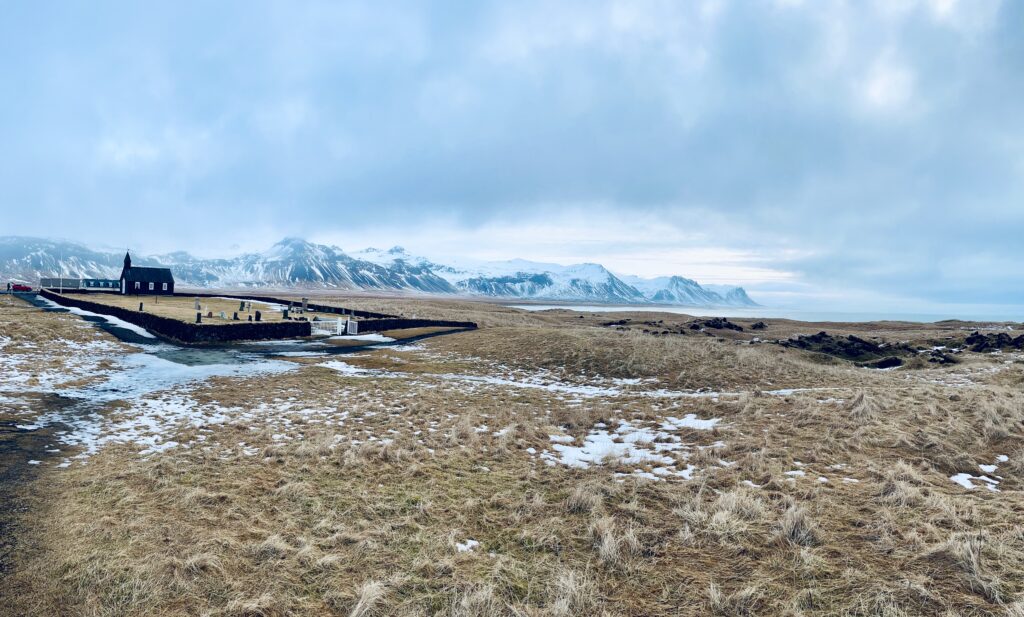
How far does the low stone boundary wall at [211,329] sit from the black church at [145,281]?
5247 centimetres

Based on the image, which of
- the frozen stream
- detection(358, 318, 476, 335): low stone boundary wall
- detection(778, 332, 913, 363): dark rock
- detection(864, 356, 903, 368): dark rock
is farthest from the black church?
detection(864, 356, 903, 368): dark rock

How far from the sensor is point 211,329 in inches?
1241

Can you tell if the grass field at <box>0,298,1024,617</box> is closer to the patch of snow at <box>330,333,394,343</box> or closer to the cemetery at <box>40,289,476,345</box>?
the cemetery at <box>40,289,476,345</box>

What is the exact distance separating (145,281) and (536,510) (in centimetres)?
10603

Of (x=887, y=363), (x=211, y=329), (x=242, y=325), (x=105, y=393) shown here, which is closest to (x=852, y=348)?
(x=887, y=363)

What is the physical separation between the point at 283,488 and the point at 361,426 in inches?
197

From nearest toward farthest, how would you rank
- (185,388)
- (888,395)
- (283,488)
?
(283,488) → (888,395) → (185,388)

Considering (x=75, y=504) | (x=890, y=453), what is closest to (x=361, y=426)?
(x=75, y=504)

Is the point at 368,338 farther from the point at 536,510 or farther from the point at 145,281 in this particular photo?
the point at 145,281

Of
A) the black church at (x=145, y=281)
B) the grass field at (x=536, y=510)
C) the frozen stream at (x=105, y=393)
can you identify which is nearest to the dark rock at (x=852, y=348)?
the grass field at (x=536, y=510)

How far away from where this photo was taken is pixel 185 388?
18391 millimetres

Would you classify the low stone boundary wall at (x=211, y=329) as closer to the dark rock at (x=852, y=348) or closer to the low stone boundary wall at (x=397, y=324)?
the low stone boundary wall at (x=397, y=324)

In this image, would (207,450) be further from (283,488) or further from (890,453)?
(890,453)

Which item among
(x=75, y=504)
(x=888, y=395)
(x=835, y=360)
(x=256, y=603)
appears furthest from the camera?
(x=835, y=360)
